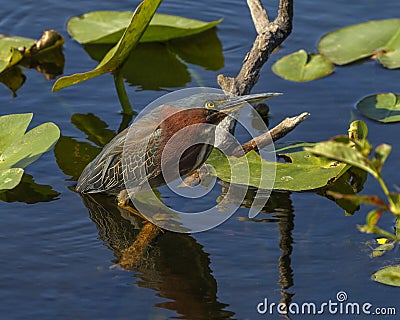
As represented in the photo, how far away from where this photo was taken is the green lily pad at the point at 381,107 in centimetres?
552

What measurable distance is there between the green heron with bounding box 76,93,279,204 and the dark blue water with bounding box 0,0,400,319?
0.93ft

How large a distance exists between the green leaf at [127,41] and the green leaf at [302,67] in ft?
4.68

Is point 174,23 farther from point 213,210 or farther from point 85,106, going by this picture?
point 213,210

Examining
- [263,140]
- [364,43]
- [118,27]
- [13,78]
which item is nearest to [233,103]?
[263,140]

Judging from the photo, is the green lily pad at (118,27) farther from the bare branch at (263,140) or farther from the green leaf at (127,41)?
the bare branch at (263,140)

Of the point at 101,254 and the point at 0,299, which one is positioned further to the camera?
the point at 101,254

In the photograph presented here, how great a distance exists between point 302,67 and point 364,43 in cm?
52

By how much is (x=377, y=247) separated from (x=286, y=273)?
0.52 m

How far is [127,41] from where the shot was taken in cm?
496

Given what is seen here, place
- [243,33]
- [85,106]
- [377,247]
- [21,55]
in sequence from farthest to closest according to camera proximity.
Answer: [243,33] → [21,55] → [85,106] → [377,247]

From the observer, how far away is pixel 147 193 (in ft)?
16.0

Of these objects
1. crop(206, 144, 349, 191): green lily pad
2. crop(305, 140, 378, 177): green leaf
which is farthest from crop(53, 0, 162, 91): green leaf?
crop(305, 140, 378, 177): green leaf

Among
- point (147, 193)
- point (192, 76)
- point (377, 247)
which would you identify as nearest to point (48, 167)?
point (147, 193)

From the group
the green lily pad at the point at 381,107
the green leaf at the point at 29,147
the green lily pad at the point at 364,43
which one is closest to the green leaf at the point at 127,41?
the green leaf at the point at 29,147
